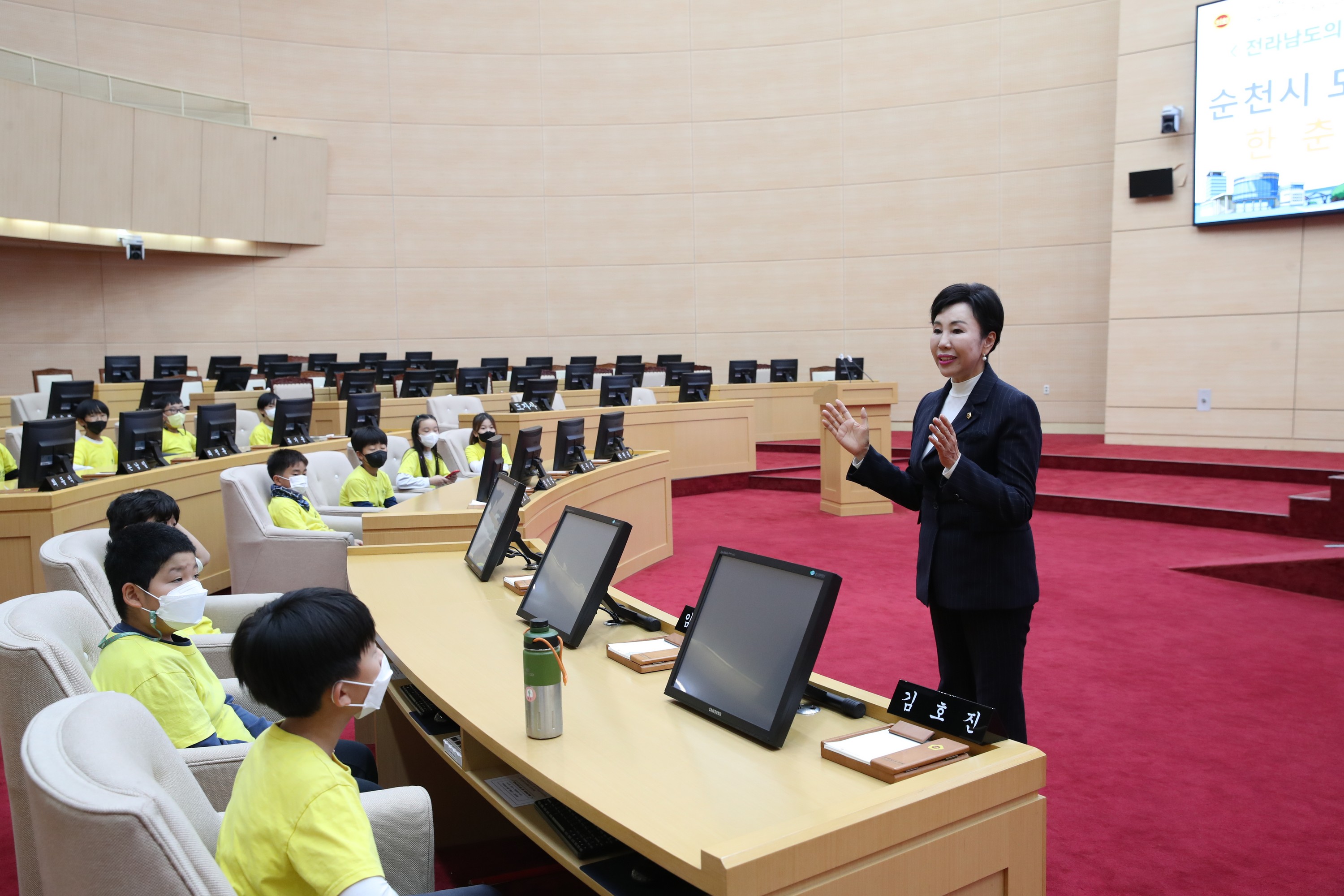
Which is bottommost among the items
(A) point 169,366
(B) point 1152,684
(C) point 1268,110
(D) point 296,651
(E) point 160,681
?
(B) point 1152,684

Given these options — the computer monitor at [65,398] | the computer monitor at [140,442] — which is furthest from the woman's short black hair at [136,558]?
the computer monitor at [65,398]

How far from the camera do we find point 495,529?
10.4 feet

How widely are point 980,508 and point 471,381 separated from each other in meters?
7.84

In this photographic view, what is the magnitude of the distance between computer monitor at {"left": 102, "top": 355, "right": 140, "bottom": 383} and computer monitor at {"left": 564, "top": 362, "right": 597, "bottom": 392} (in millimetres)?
4310

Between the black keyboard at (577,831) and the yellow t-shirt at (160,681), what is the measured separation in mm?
845

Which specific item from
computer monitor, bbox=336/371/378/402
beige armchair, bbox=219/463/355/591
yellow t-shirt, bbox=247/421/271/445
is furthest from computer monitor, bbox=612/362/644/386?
beige armchair, bbox=219/463/355/591

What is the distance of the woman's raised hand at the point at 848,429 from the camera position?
2.20 meters

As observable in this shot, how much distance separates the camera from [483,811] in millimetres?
2648

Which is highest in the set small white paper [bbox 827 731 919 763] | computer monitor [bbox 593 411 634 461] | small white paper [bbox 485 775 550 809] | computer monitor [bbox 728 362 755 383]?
computer monitor [bbox 728 362 755 383]

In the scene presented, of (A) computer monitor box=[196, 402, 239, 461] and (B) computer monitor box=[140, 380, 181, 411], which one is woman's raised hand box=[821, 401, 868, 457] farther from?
(B) computer monitor box=[140, 380, 181, 411]

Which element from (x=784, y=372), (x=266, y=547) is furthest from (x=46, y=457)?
(x=784, y=372)

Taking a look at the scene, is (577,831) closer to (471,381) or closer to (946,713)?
(946,713)

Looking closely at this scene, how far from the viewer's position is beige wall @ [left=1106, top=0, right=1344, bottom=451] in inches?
351

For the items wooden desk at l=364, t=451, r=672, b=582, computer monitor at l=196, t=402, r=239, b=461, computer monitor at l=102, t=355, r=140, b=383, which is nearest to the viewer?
wooden desk at l=364, t=451, r=672, b=582
